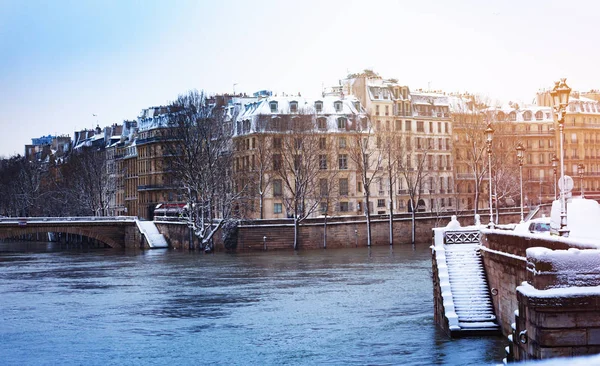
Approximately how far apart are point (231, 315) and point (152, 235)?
1987 inches

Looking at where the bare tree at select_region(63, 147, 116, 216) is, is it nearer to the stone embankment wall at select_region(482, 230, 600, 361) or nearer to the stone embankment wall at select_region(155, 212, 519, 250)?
the stone embankment wall at select_region(155, 212, 519, 250)

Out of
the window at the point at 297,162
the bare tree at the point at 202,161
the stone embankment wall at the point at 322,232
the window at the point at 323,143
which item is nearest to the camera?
the bare tree at the point at 202,161

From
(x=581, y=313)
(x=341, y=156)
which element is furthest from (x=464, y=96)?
(x=581, y=313)

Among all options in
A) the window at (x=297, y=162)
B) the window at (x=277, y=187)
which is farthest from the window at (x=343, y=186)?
the window at (x=297, y=162)

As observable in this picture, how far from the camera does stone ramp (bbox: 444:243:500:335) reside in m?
30.3

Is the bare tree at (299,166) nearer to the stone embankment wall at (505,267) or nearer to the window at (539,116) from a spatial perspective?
the window at (539,116)

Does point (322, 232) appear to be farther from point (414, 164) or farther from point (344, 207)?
point (414, 164)

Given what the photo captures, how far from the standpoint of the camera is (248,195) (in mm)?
82562

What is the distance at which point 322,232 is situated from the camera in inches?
3098

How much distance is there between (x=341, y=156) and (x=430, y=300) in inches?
2102

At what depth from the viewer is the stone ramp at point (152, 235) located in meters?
85.3

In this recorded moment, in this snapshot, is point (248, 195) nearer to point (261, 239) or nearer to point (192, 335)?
point (261, 239)

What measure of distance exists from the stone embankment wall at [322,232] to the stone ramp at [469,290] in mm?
43153

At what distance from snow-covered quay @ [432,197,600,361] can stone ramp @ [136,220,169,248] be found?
5163 cm
